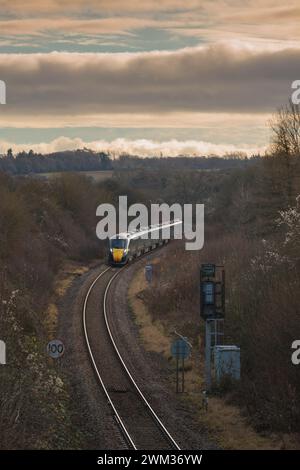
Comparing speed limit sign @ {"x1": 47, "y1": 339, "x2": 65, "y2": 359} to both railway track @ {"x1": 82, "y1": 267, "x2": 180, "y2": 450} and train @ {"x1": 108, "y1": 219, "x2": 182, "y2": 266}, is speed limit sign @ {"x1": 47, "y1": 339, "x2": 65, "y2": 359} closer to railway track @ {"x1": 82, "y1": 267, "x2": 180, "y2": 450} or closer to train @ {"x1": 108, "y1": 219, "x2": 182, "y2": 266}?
railway track @ {"x1": 82, "y1": 267, "x2": 180, "y2": 450}

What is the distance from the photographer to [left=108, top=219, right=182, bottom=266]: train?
57750mm

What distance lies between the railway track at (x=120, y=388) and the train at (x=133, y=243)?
1645 centimetres

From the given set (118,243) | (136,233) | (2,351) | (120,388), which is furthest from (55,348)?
(136,233)

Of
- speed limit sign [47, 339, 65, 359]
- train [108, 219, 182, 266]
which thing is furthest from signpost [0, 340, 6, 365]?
train [108, 219, 182, 266]

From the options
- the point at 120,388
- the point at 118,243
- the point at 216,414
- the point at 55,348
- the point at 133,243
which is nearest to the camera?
the point at 216,414

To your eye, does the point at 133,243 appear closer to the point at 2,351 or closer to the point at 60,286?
the point at 60,286

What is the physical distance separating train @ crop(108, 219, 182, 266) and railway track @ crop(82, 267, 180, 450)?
54.0 feet

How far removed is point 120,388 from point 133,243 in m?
36.8

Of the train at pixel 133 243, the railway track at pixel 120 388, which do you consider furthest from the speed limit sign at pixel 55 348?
the train at pixel 133 243

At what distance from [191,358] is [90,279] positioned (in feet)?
74.4

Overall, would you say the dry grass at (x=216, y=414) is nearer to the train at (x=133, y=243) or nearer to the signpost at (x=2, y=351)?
the signpost at (x=2, y=351)

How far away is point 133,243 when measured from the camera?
203 feet

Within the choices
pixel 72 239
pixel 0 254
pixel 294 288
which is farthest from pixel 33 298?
pixel 72 239

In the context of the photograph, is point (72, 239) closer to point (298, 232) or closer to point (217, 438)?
point (298, 232)
